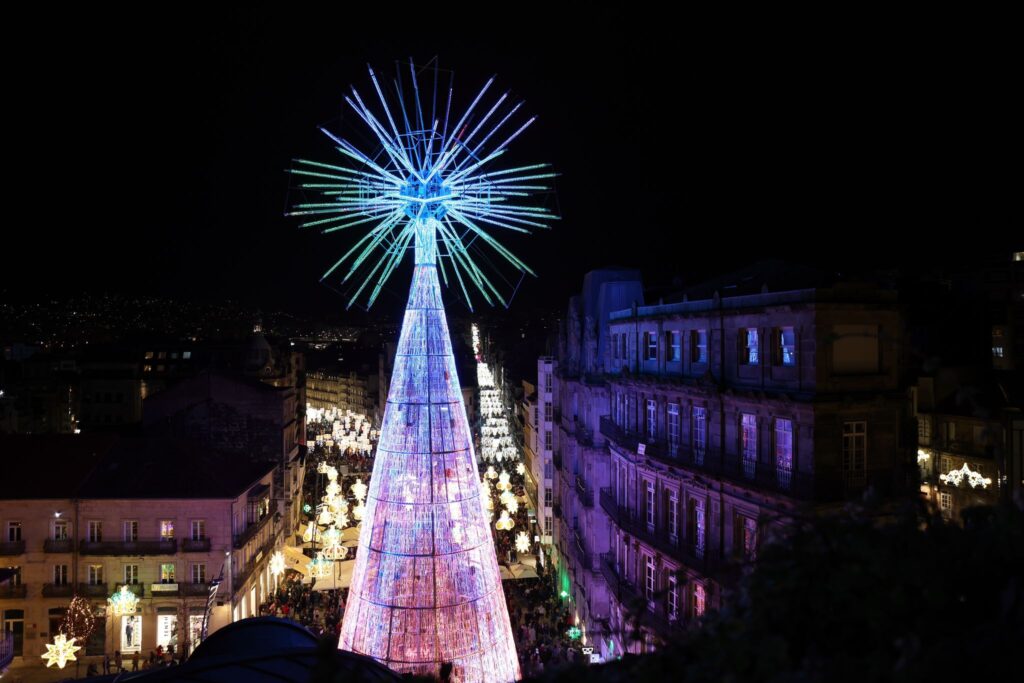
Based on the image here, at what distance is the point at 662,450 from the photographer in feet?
85.0

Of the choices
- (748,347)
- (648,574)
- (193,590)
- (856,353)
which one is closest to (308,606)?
(193,590)

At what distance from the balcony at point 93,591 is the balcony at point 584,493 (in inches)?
951

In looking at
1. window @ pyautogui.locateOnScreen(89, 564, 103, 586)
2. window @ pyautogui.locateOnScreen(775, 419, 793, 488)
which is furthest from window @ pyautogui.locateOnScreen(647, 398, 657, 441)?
window @ pyautogui.locateOnScreen(89, 564, 103, 586)

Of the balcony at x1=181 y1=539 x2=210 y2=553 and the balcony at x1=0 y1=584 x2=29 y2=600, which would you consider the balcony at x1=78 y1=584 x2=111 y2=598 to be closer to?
the balcony at x1=0 y1=584 x2=29 y2=600

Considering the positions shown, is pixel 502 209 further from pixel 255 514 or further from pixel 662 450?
pixel 255 514

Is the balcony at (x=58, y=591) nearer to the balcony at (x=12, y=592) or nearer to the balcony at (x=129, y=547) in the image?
the balcony at (x=12, y=592)

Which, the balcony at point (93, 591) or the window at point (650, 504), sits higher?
the window at point (650, 504)

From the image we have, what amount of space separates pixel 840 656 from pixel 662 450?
2123 centimetres

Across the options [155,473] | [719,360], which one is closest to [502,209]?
[719,360]

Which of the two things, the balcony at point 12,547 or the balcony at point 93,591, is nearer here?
the balcony at point 12,547

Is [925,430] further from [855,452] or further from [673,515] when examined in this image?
[855,452]

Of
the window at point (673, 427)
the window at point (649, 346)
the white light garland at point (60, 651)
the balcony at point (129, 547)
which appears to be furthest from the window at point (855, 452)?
the balcony at point (129, 547)

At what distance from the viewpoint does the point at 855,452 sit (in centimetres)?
2014

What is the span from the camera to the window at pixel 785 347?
20.3 metres
